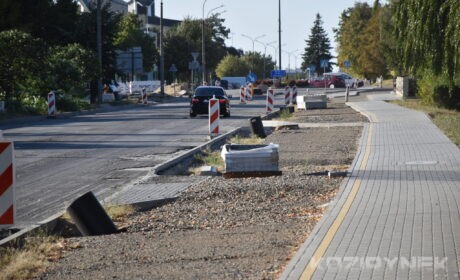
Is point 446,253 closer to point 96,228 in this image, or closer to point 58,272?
point 58,272

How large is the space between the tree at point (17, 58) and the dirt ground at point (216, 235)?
2945 centimetres

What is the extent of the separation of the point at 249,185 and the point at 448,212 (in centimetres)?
439

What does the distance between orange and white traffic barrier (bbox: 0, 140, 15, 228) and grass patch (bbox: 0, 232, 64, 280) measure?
35 centimetres

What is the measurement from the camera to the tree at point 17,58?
44438 millimetres

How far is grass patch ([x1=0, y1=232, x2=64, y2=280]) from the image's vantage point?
29.3ft

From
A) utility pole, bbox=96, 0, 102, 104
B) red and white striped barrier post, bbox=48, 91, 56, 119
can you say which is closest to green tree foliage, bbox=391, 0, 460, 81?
red and white striped barrier post, bbox=48, 91, 56, 119

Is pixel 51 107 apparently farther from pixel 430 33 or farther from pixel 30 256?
pixel 30 256

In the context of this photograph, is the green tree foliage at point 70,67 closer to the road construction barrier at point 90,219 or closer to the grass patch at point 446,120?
the grass patch at point 446,120

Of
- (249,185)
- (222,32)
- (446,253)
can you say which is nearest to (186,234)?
(446,253)

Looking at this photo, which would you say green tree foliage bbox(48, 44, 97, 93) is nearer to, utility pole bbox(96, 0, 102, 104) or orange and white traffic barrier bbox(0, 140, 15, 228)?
utility pole bbox(96, 0, 102, 104)

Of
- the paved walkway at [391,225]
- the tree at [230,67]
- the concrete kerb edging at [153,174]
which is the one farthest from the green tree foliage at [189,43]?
the paved walkway at [391,225]

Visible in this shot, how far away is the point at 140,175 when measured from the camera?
1812 centimetres

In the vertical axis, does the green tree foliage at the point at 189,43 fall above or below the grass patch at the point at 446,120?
above

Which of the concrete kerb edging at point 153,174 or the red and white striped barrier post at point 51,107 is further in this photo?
the red and white striped barrier post at point 51,107
